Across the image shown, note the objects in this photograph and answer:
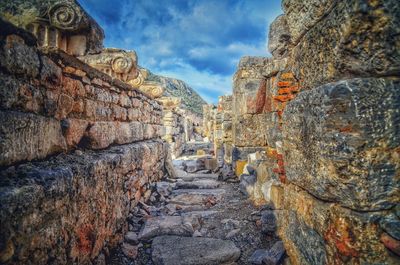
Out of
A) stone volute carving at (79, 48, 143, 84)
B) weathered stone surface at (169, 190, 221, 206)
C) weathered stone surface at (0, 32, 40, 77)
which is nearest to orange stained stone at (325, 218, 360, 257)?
weathered stone surface at (0, 32, 40, 77)

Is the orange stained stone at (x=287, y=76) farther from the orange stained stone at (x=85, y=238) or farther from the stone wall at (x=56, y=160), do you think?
the orange stained stone at (x=85, y=238)

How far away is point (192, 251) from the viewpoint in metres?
2.45

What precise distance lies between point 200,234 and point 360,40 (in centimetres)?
255

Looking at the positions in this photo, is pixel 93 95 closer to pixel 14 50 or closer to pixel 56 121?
pixel 56 121

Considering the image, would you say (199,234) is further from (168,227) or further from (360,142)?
(360,142)

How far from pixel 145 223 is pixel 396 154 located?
2782 mm

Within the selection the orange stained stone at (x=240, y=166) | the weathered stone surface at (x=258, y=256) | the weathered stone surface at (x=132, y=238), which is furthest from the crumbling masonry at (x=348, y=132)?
the orange stained stone at (x=240, y=166)

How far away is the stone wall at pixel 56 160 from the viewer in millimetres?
1229

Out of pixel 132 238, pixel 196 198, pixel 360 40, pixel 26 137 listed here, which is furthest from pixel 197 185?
pixel 360 40

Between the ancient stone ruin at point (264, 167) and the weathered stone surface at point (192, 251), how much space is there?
16 millimetres

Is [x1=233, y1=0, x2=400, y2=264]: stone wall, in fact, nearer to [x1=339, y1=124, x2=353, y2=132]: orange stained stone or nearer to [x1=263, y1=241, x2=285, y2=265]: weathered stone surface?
[x1=339, y1=124, x2=353, y2=132]: orange stained stone

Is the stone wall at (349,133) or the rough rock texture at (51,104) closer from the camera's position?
the stone wall at (349,133)

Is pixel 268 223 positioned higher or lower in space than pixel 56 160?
lower

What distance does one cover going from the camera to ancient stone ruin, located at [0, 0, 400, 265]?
1.04 meters
